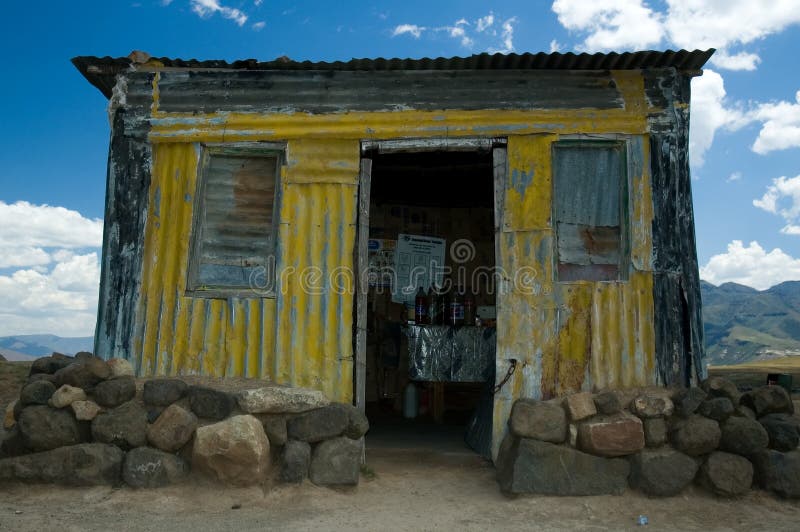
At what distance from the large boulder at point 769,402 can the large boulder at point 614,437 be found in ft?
3.59

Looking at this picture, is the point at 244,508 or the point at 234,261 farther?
the point at 234,261

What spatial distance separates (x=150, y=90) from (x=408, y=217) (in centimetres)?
464

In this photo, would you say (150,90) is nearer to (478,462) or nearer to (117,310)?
(117,310)

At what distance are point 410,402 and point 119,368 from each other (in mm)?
4599

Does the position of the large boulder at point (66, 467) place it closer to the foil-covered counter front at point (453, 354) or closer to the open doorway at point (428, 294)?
the open doorway at point (428, 294)

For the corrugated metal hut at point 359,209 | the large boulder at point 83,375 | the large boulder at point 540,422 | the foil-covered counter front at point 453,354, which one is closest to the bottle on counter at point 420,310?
the foil-covered counter front at point 453,354

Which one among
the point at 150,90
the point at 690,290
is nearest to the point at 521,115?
the point at 690,290

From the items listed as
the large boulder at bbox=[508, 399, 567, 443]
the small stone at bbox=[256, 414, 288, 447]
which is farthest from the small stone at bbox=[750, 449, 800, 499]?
the small stone at bbox=[256, 414, 288, 447]

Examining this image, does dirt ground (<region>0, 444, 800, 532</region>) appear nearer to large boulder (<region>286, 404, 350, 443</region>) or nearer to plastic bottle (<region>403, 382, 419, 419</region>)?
large boulder (<region>286, 404, 350, 443</region>)

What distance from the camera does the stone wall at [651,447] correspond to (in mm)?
4961

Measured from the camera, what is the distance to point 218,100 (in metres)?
5.88

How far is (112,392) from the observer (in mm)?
4988

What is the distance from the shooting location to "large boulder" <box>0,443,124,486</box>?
15.6 ft

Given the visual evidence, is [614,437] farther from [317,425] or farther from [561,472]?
[317,425]
